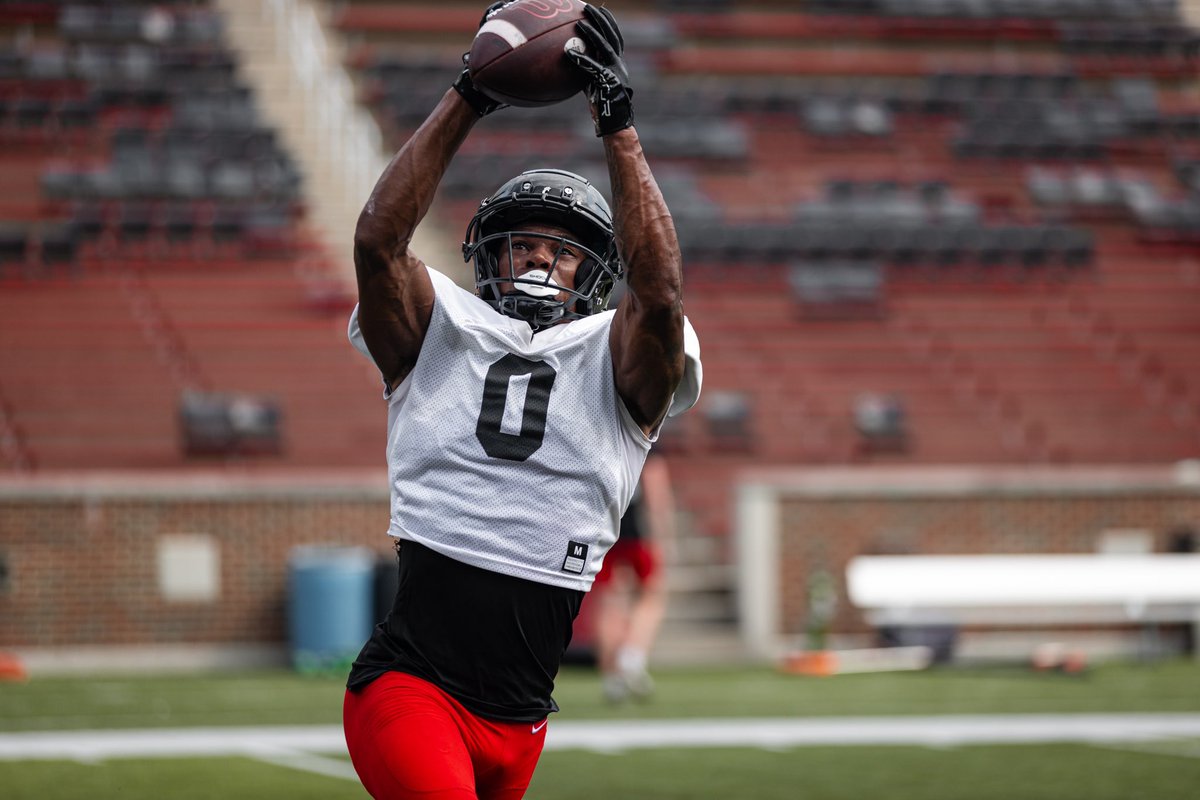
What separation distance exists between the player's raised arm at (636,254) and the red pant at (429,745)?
64cm

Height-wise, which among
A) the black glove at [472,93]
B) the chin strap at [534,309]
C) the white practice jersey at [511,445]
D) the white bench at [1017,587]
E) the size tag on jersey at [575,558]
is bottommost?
the white bench at [1017,587]

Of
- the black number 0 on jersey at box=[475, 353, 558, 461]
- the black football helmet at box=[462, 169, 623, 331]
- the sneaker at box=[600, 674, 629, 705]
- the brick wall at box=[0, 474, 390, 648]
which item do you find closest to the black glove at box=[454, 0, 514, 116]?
the black football helmet at box=[462, 169, 623, 331]

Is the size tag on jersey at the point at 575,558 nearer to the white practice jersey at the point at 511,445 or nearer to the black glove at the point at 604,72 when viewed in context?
the white practice jersey at the point at 511,445

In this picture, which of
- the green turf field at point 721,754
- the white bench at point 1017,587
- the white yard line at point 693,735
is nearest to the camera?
the green turf field at point 721,754

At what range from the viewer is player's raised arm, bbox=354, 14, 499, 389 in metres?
2.92

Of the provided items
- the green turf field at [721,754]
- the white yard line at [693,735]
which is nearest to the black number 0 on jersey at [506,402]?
the green turf field at [721,754]

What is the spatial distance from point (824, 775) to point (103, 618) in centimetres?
716

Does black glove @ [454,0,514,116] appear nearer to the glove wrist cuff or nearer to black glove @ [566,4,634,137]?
the glove wrist cuff

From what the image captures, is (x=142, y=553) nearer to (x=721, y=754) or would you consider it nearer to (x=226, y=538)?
(x=226, y=538)

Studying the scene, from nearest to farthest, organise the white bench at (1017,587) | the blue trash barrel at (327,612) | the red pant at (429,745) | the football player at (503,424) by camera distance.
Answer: the red pant at (429,745) < the football player at (503,424) < the blue trash barrel at (327,612) < the white bench at (1017,587)

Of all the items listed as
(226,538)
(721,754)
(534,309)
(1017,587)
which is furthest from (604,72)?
(1017,587)

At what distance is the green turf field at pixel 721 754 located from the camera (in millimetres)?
6492

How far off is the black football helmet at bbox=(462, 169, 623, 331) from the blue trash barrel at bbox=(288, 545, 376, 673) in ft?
30.0

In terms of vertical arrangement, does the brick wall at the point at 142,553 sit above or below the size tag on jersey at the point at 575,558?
below
